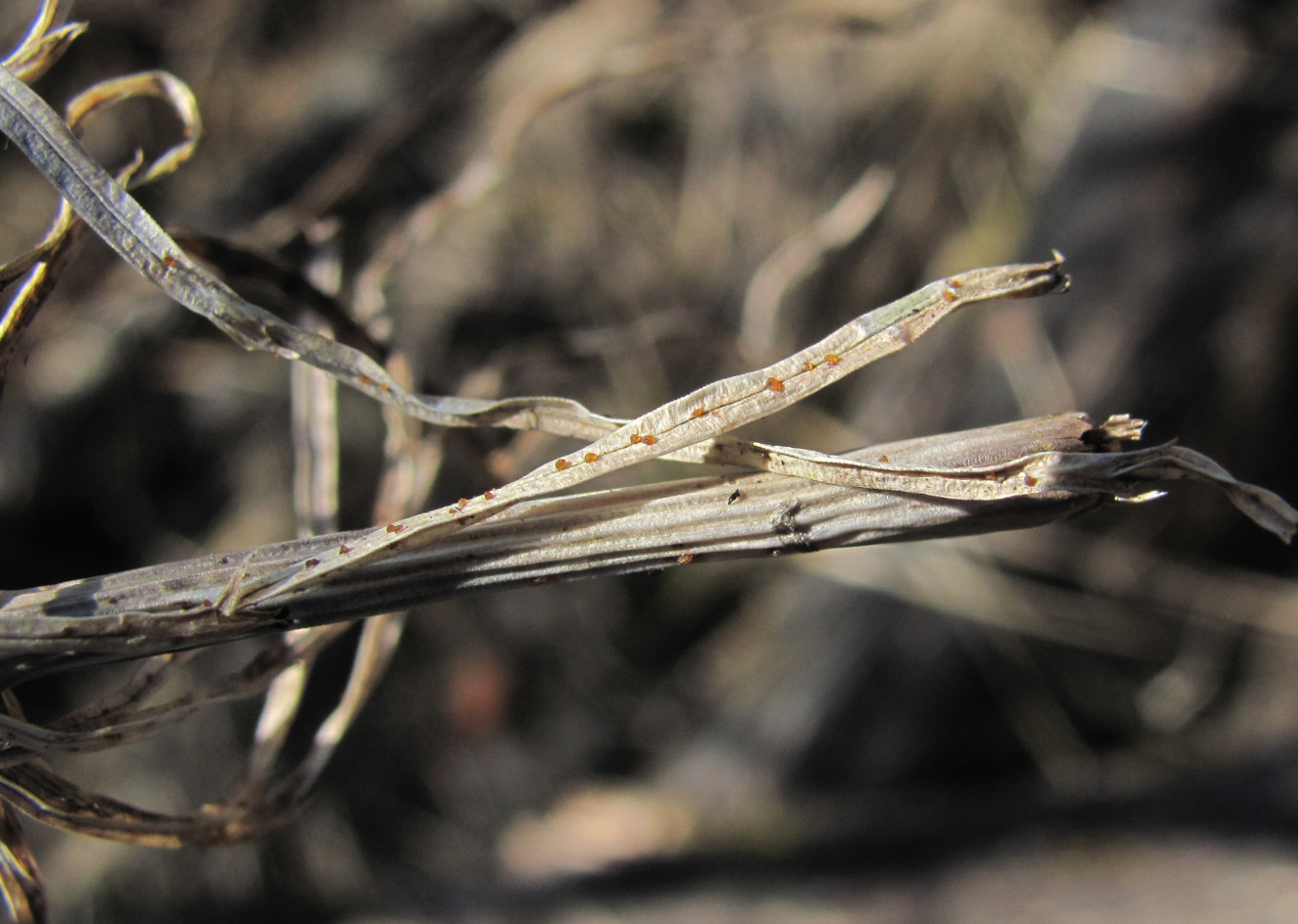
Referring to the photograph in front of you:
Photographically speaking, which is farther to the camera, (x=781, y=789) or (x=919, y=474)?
(x=781, y=789)

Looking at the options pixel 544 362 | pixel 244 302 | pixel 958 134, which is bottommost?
pixel 244 302

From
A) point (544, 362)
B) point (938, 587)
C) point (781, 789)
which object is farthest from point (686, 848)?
point (544, 362)

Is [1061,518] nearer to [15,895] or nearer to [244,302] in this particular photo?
[244,302]

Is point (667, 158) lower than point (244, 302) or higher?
higher

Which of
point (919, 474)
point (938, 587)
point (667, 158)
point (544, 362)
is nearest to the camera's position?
point (919, 474)

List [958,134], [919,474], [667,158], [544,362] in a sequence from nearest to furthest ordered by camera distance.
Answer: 1. [919,474]
2. [544,362]
3. [958,134]
4. [667,158]

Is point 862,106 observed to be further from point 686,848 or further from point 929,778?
point 686,848
